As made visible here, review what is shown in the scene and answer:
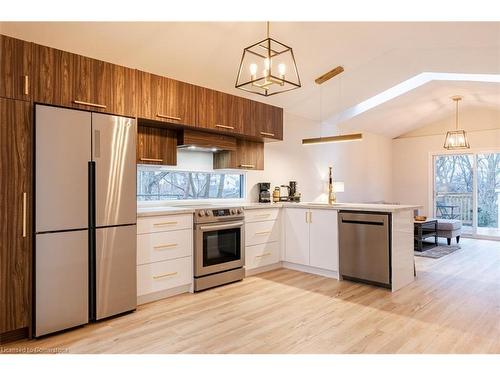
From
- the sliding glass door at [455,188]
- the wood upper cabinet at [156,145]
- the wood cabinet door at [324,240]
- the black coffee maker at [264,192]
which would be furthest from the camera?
the sliding glass door at [455,188]

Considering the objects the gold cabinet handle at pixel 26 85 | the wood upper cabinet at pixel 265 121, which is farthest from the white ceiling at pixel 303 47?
the gold cabinet handle at pixel 26 85

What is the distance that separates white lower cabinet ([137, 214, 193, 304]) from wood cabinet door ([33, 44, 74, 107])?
4.18 feet

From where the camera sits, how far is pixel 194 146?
4020 mm

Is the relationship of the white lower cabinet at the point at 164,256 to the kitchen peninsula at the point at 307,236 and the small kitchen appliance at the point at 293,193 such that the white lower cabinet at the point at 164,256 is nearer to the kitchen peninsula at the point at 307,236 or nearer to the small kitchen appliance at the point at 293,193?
the kitchen peninsula at the point at 307,236

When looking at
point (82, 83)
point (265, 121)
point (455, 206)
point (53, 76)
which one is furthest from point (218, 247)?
point (455, 206)

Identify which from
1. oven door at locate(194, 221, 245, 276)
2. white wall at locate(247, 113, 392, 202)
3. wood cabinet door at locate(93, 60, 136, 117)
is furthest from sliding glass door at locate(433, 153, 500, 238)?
wood cabinet door at locate(93, 60, 136, 117)

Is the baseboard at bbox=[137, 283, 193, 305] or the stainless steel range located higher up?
the stainless steel range

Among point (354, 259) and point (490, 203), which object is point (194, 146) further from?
point (490, 203)

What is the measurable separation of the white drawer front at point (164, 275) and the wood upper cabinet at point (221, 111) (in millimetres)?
Result: 1569

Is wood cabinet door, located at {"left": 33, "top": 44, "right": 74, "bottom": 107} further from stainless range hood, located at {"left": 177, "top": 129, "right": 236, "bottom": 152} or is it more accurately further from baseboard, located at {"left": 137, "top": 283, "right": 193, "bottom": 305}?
baseboard, located at {"left": 137, "top": 283, "right": 193, "bottom": 305}

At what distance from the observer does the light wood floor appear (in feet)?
7.89

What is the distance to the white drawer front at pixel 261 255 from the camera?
4340 mm
